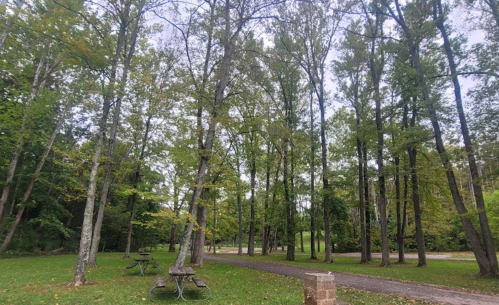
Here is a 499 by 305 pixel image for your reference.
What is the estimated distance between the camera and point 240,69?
42.6ft

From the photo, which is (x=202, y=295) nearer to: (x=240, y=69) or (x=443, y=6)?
(x=240, y=69)

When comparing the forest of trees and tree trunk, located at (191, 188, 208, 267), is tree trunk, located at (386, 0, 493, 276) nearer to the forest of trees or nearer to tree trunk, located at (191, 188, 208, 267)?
the forest of trees

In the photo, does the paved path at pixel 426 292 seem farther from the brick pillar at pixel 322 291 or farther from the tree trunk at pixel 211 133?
the tree trunk at pixel 211 133

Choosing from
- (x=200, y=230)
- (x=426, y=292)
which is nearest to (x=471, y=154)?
(x=426, y=292)

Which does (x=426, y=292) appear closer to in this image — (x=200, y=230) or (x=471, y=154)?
(x=471, y=154)

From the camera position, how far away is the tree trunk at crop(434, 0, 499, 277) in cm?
998

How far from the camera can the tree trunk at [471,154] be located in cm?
998

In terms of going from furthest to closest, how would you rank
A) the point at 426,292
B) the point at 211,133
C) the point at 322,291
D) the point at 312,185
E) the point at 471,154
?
the point at 312,185 < the point at 211,133 < the point at 471,154 < the point at 426,292 < the point at 322,291

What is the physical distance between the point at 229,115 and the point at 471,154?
9.56 meters

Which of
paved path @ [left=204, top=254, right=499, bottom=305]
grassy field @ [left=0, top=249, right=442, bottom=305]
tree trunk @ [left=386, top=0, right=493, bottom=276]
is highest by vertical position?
tree trunk @ [left=386, top=0, right=493, bottom=276]

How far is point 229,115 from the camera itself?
39.6ft

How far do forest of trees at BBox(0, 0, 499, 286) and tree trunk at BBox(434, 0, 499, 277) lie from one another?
60 mm

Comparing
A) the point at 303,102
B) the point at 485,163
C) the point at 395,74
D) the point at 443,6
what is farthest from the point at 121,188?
the point at 443,6

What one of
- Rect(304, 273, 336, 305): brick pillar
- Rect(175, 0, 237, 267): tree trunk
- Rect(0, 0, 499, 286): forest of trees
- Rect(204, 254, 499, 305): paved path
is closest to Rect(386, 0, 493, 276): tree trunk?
Rect(0, 0, 499, 286): forest of trees
